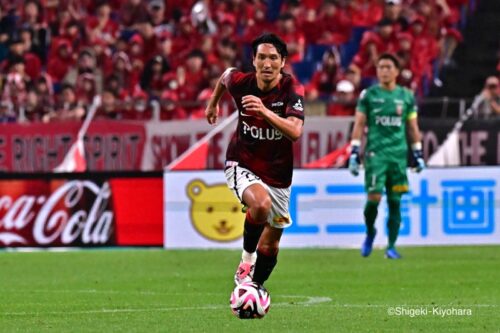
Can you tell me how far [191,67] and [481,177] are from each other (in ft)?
21.9

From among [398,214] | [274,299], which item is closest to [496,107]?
[398,214]

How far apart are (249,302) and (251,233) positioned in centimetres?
79

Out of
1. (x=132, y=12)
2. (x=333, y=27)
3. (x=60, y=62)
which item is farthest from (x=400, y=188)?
(x=132, y=12)

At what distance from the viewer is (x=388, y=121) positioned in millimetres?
16375

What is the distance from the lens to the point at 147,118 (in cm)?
2041

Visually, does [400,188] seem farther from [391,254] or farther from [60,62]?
[60,62]

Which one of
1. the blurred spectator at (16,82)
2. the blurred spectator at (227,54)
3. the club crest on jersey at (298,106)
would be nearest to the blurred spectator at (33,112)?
the blurred spectator at (16,82)

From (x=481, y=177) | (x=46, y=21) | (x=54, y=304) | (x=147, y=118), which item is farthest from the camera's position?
(x=46, y=21)

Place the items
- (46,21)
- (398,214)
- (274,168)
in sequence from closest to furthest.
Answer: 1. (274,168)
2. (398,214)
3. (46,21)

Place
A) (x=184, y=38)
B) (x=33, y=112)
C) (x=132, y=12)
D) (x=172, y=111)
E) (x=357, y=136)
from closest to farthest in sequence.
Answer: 1. (x=357, y=136)
2. (x=172, y=111)
3. (x=33, y=112)
4. (x=184, y=38)
5. (x=132, y=12)

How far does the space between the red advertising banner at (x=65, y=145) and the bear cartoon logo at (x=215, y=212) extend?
1547mm

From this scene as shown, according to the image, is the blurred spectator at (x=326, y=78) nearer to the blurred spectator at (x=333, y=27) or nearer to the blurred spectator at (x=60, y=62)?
the blurred spectator at (x=333, y=27)

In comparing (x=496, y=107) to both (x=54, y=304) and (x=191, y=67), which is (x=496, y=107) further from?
(x=54, y=304)

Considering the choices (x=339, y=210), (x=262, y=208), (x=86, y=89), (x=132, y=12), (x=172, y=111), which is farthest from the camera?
(x=132, y=12)
